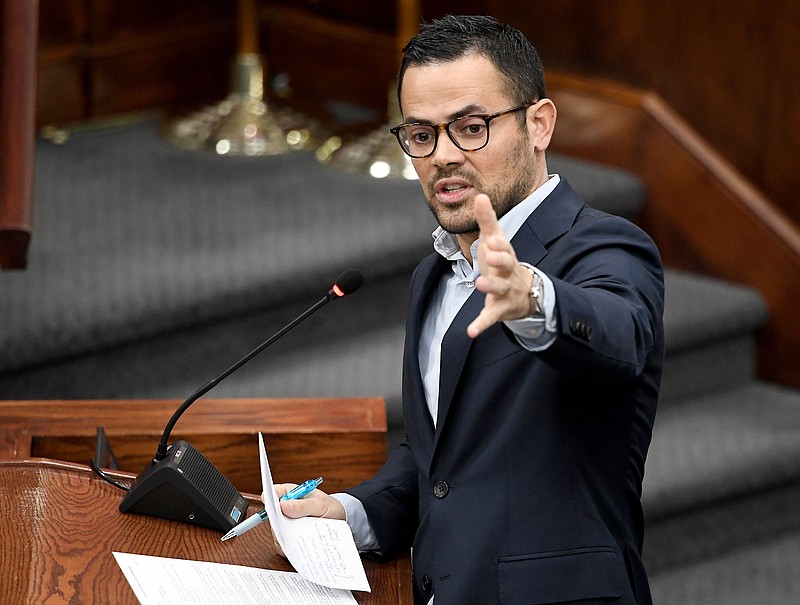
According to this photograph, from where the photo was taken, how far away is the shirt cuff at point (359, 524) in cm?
166

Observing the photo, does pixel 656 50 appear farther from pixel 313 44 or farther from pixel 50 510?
pixel 50 510

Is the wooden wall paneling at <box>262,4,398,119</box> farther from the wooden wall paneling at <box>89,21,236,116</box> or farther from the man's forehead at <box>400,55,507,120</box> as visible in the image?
the man's forehead at <box>400,55,507,120</box>

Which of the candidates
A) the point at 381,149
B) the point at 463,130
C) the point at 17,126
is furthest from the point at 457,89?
the point at 381,149

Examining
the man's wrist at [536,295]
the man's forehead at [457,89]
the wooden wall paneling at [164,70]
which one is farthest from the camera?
the wooden wall paneling at [164,70]

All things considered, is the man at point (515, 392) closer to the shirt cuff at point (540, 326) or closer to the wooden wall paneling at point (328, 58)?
the shirt cuff at point (540, 326)

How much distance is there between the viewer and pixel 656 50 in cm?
338

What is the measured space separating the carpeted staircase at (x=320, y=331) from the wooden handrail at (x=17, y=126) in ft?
1.09

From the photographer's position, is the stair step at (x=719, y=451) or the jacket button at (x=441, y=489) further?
the stair step at (x=719, y=451)

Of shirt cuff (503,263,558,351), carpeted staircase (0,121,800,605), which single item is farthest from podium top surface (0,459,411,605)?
carpeted staircase (0,121,800,605)

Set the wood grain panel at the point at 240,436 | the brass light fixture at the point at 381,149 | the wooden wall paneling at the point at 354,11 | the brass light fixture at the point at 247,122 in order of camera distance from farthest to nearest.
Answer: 1. the wooden wall paneling at the point at 354,11
2. the brass light fixture at the point at 247,122
3. the brass light fixture at the point at 381,149
4. the wood grain panel at the point at 240,436

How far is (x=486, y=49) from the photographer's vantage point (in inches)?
62.1

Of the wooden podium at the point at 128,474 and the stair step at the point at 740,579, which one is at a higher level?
the wooden podium at the point at 128,474

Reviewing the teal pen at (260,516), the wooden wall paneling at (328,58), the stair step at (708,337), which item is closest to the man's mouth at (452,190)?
the teal pen at (260,516)

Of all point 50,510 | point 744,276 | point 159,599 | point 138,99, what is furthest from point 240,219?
point 159,599
